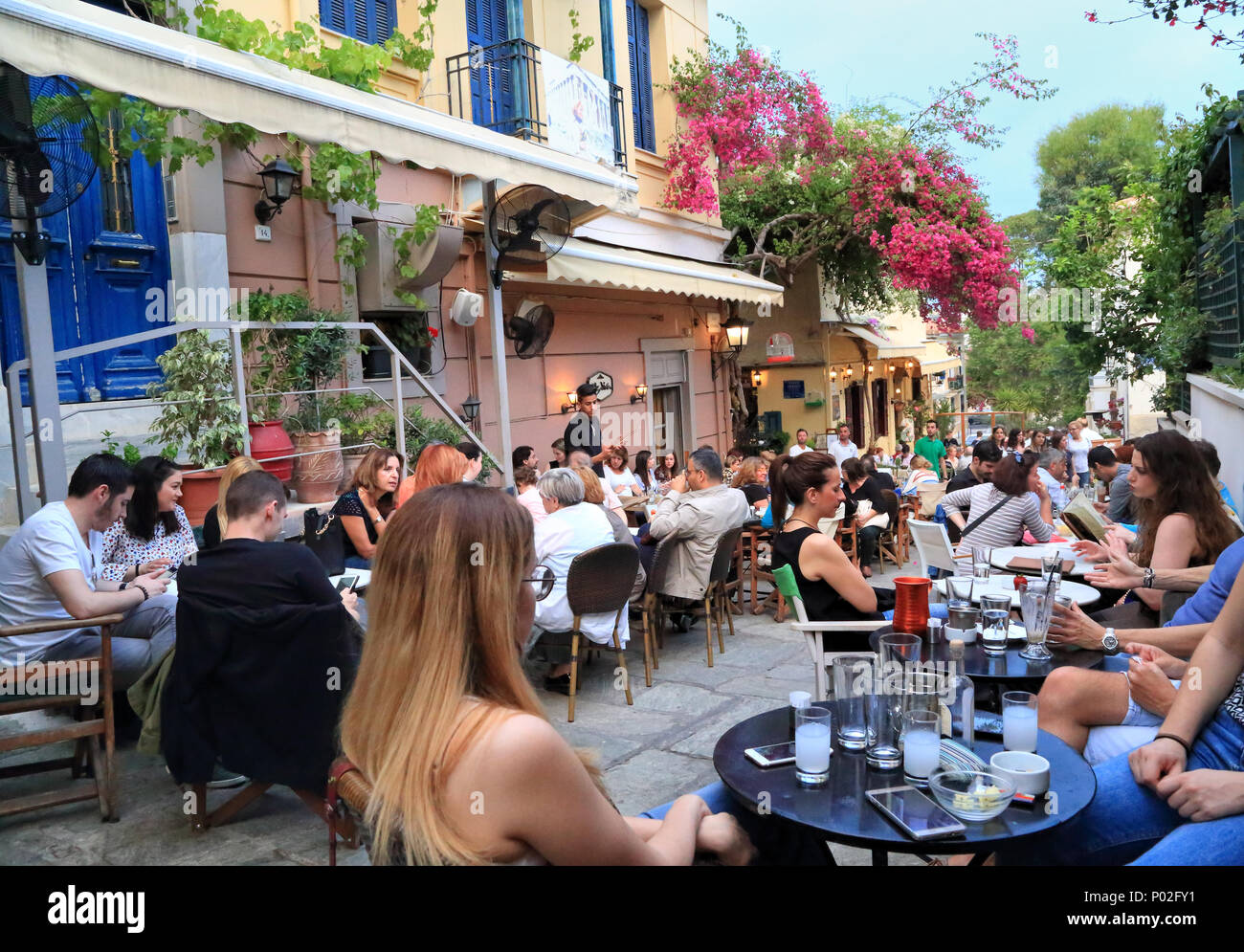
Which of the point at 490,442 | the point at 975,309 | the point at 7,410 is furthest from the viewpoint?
the point at 975,309

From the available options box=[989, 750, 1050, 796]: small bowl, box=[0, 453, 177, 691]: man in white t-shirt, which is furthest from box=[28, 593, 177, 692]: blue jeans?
box=[989, 750, 1050, 796]: small bowl

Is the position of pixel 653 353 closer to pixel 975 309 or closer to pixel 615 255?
pixel 615 255

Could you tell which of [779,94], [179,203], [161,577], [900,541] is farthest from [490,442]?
[779,94]

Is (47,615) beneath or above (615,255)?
beneath

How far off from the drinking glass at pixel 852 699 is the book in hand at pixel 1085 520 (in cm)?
309

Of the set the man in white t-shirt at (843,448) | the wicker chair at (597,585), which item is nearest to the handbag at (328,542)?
the wicker chair at (597,585)

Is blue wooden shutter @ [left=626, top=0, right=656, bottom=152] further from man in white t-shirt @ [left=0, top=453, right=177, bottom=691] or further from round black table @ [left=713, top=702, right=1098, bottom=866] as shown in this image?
round black table @ [left=713, top=702, right=1098, bottom=866]

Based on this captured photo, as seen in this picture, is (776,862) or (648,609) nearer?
(776,862)

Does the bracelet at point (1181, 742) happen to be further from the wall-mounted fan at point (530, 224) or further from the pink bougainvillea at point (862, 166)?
the pink bougainvillea at point (862, 166)

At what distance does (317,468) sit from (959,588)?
4455 mm

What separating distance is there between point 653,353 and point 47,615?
33.4 feet

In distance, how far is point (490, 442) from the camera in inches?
396

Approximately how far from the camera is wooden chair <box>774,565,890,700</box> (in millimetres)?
3807

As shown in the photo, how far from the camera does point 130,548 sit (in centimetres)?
486
